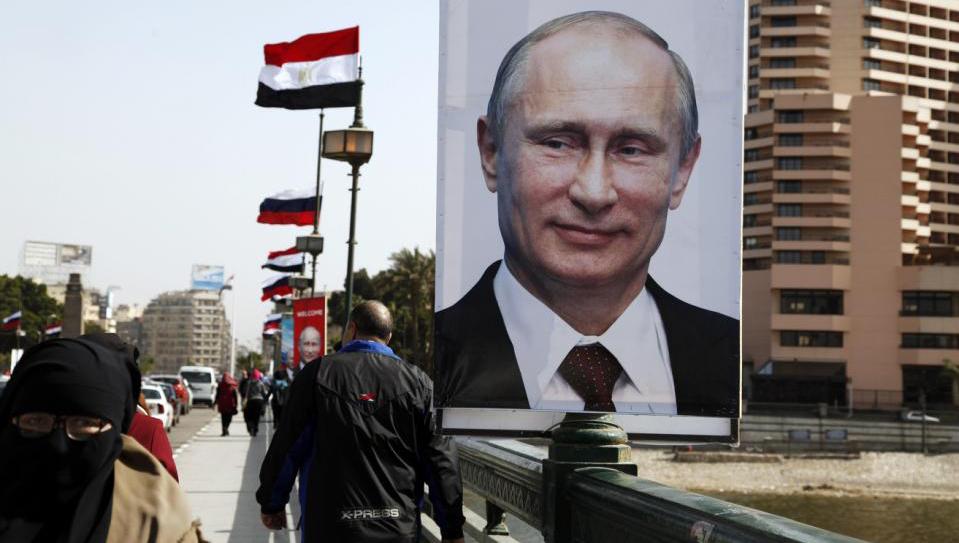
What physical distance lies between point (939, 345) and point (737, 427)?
97.8 m

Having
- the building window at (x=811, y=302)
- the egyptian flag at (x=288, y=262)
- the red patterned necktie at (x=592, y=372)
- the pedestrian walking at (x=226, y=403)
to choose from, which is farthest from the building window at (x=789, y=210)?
the red patterned necktie at (x=592, y=372)

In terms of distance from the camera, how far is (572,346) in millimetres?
6066

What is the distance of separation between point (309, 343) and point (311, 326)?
74cm

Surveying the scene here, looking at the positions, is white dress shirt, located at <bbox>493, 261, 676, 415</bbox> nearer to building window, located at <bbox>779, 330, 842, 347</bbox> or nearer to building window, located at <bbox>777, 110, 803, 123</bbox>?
building window, located at <bbox>779, 330, 842, 347</bbox>

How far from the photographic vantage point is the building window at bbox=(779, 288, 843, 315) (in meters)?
98.9

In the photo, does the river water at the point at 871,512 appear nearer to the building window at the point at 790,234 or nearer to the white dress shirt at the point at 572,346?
the building window at the point at 790,234

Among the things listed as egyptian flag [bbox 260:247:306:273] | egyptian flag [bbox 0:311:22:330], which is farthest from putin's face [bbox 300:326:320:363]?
egyptian flag [bbox 0:311:22:330]

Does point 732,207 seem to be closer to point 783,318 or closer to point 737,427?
point 737,427

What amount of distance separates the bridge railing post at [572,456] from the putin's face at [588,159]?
66 cm

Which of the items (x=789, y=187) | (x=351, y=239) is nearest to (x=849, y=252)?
(x=789, y=187)

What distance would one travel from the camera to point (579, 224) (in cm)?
616

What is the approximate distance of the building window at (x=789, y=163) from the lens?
334ft

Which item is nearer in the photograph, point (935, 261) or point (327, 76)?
point (327, 76)

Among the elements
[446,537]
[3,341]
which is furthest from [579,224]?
[3,341]
